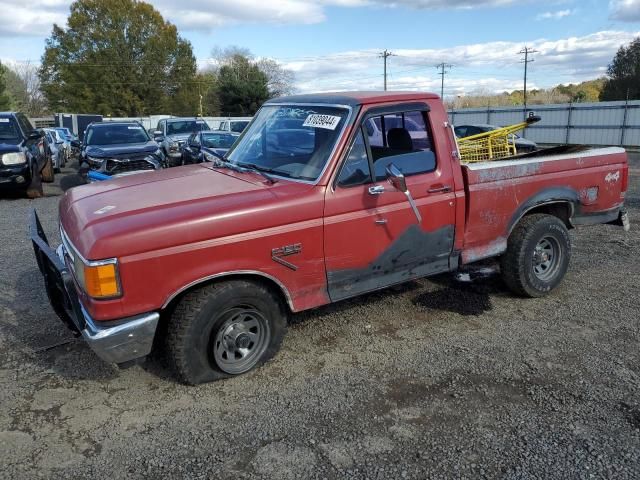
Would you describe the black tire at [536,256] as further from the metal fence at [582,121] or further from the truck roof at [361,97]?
the metal fence at [582,121]

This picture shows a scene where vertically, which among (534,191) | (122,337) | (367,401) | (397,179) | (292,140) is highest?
(292,140)

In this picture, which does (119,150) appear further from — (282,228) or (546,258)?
(546,258)

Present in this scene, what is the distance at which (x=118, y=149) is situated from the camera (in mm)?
11484

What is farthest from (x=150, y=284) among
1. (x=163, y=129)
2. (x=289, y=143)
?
(x=163, y=129)

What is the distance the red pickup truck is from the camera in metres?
3.18

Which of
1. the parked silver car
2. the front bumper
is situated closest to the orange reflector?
the front bumper

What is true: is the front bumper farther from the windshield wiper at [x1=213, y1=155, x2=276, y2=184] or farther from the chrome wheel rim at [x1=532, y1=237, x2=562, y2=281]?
the chrome wheel rim at [x1=532, y1=237, x2=562, y2=281]

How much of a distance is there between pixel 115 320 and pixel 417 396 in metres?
2.01

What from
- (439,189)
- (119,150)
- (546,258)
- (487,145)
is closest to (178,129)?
(119,150)

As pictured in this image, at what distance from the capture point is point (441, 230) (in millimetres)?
4281

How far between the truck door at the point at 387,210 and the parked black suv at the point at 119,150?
712 cm

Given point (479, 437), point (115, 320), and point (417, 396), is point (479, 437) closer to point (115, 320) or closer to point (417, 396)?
point (417, 396)

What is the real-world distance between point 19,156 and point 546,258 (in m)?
10.8

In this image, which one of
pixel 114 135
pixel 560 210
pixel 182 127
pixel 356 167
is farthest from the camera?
pixel 182 127
